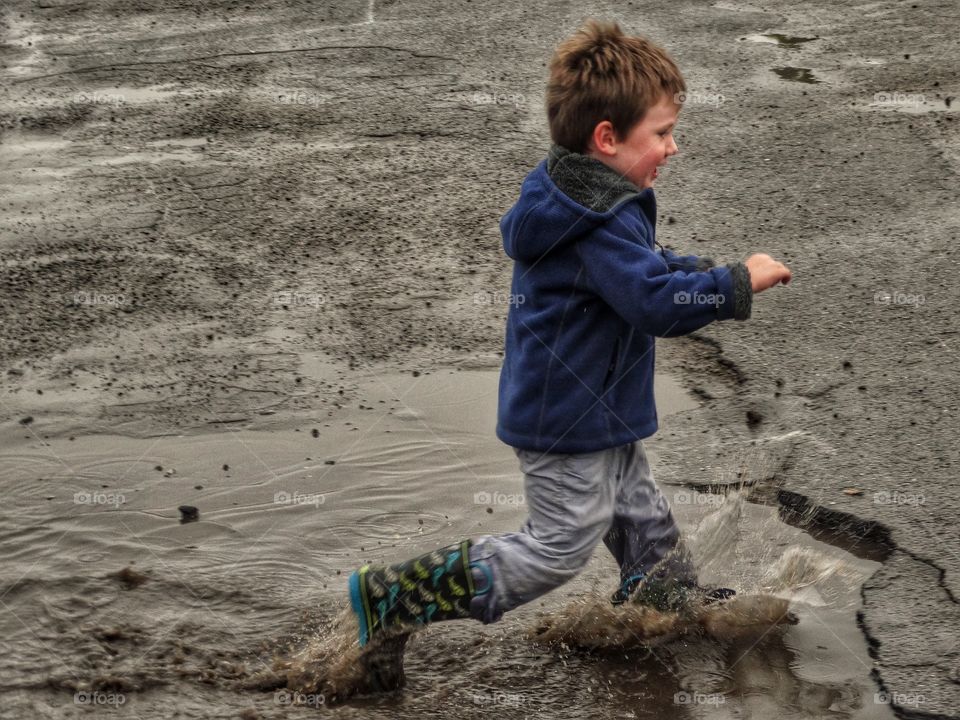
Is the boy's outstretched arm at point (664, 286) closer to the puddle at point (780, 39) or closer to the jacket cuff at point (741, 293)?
the jacket cuff at point (741, 293)

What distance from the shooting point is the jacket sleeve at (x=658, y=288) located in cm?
316

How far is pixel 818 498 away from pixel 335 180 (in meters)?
3.51

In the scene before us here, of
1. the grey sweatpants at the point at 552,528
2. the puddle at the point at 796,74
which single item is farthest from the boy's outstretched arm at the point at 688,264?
the puddle at the point at 796,74

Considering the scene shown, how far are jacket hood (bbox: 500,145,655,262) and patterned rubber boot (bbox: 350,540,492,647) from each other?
80 cm

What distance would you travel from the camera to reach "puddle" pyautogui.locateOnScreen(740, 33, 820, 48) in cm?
878

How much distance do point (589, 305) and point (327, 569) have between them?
1392 mm

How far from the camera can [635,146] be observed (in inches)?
131

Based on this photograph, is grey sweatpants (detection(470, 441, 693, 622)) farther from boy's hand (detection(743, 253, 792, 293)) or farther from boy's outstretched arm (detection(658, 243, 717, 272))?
boy's hand (detection(743, 253, 792, 293))

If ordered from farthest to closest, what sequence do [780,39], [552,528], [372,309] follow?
[780,39] → [372,309] → [552,528]

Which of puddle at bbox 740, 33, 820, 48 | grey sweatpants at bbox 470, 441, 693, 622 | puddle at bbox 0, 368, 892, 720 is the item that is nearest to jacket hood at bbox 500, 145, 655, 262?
grey sweatpants at bbox 470, 441, 693, 622

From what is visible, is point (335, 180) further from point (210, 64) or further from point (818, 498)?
point (818, 498)

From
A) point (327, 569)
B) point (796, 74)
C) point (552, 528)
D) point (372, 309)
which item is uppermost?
point (796, 74)

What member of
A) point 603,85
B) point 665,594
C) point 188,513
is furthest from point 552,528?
point 188,513

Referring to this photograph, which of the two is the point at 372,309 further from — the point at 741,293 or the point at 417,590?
the point at 741,293
